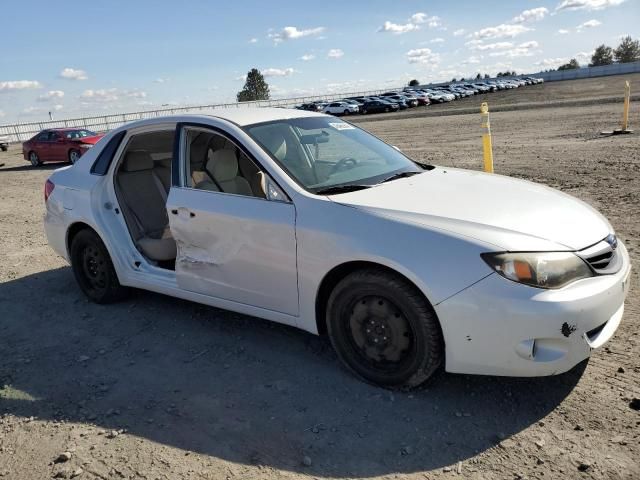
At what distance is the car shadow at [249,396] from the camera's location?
2.92 m

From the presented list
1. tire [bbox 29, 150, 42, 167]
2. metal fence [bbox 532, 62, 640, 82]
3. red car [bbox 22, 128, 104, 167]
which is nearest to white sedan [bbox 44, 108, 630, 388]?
red car [bbox 22, 128, 104, 167]

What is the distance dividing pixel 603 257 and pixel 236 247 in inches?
91.3

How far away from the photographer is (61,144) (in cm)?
2045

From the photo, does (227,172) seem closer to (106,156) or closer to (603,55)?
(106,156)

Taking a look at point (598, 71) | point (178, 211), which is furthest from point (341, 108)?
point (598, 71)

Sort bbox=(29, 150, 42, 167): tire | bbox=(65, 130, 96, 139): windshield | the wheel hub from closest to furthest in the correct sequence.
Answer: the wheel hub → bbox=(65, 130, 96, 139): windshield → bbox=(29, 150, 42, 167): tire

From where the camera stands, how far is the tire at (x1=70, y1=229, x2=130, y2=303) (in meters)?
5.10

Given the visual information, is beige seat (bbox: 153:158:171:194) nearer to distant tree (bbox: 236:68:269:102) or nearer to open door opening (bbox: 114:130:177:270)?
open door opening (bbox: 114:130:177:270)

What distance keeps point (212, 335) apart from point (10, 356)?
5.17 ft

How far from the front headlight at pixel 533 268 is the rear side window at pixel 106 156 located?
364 centimetres

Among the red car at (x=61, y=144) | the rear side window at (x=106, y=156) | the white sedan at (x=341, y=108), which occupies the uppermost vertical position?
the white sedan at (x=341, y=108)

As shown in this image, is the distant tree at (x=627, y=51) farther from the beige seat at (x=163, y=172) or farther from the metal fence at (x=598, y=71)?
the beige seat at (x=163, y=172)

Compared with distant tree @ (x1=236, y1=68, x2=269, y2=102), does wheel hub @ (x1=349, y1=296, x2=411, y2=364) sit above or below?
below

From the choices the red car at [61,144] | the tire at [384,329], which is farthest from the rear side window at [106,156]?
the red car at [61,144]
